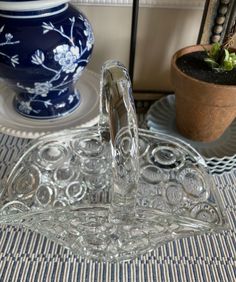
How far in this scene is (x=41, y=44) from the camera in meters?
0.36

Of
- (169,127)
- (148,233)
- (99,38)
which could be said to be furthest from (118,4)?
(148,233)

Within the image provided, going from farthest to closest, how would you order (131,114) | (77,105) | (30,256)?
(77,105) → (30,256) → (131,114)

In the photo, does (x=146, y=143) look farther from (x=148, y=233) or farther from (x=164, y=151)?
(x=148, y=233)

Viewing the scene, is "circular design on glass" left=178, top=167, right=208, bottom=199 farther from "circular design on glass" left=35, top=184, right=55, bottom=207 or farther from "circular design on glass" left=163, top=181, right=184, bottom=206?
"circular design on glass" left=35, top=184, right=55, bottom=207

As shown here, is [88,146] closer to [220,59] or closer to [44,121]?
[44,121]

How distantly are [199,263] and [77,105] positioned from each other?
259mm

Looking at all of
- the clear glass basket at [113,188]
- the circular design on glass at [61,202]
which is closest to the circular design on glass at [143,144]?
the clear glass basket at [113,188]

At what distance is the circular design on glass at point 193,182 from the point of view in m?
0.37

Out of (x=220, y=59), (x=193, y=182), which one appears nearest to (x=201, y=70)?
(x=220, y=59)

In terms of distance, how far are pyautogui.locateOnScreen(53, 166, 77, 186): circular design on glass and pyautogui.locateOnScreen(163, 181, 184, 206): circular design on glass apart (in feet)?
0.39

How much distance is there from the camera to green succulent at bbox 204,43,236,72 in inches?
16.3

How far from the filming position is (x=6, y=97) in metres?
0.48

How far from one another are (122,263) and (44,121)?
0.21 metres

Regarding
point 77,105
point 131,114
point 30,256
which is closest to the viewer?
point 131,114
